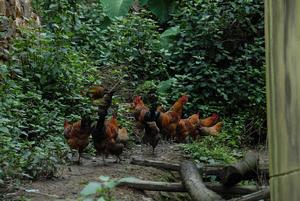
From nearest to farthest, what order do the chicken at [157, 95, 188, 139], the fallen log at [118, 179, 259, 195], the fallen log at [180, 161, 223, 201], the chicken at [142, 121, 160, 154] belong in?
the fallen log at [180, 161, 223, 201] → the fallen log at [118, 179, 259, 195] → the chicken at [142, 121, 160, 154] → the chicken at [157, 95, 188, 139]

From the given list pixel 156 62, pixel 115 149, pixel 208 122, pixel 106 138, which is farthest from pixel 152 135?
pixel 156 62

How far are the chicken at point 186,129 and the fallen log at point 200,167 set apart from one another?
2.49 meters

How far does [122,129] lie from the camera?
8.34m

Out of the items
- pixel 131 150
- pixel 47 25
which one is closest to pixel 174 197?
pixel 131 150

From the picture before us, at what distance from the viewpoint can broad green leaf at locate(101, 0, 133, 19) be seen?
6.09ft

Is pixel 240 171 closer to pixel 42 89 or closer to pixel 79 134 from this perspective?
pixel 79 134

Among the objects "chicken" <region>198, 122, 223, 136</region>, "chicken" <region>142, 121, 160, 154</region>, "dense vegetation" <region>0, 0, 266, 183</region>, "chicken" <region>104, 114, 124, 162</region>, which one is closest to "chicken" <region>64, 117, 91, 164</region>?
"chicken" <region>104, 114, 124, 162</region>

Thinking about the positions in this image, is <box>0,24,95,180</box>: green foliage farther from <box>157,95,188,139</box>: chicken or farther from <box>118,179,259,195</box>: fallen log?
<box>157,95,188,139</box>: chicken

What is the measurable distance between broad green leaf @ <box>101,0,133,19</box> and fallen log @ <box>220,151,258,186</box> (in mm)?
3932

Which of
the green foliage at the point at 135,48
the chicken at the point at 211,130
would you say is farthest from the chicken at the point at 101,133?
the green foliage at the point at 135,48

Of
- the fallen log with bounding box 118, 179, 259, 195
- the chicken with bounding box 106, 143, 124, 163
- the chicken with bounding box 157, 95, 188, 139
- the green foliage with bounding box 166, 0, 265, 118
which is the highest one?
the green foliage with bounding box 166, 0, 265, 118

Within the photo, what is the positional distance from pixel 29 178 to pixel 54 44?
3.65m

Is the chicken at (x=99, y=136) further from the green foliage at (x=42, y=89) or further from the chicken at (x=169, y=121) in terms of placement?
the chicken at (x=169, y=121)

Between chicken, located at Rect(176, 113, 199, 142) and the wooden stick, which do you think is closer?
the wooden stick
